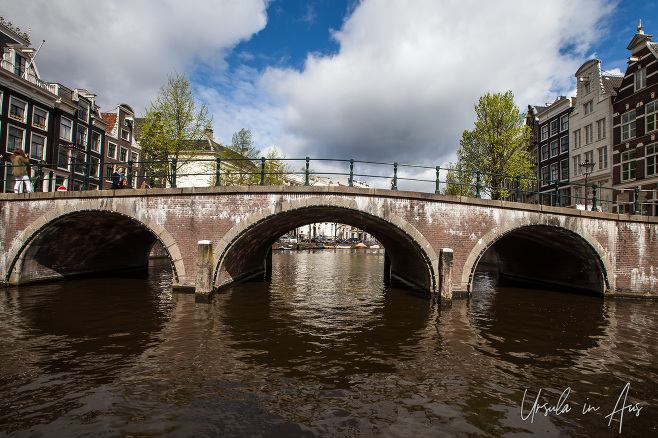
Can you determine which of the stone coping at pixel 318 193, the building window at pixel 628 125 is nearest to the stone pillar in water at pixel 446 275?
the stone coping at pixel 318 193

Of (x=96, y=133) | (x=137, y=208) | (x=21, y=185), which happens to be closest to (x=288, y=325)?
(x=137, y=208)

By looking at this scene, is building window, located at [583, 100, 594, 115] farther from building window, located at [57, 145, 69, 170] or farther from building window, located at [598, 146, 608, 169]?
building window, located at [57, 145, 69, 170]

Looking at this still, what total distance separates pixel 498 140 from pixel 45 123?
115ft

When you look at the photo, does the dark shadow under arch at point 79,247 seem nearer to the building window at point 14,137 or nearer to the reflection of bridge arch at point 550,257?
the reflection of bridge arch at point 550,257

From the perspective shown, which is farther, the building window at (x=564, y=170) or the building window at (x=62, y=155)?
the building window at (x=564, y=170)

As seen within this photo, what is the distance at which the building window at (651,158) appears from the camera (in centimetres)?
2378

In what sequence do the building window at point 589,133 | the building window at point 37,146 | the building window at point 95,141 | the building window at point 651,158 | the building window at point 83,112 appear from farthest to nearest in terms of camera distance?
the building window at point 95,141 → the building window at point 83,112 → the building window at point 589,133 → the building window at point 37,146 → the building window at point 651,158

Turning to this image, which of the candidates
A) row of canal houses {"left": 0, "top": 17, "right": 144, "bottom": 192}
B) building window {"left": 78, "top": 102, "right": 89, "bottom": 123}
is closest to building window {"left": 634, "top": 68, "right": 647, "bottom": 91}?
row of canal houses {"left": 0, "top": 17, "right": 144, "bottom": 192}

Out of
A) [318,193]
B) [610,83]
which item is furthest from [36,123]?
[610,83]

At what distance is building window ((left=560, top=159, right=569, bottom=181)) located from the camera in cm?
3297

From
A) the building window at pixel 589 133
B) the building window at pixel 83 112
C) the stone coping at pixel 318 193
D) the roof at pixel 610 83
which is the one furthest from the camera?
the building window at pixel 83 112

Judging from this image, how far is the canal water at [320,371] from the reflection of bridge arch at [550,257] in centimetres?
297

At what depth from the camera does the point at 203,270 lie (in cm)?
1266

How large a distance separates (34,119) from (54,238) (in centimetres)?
1748
